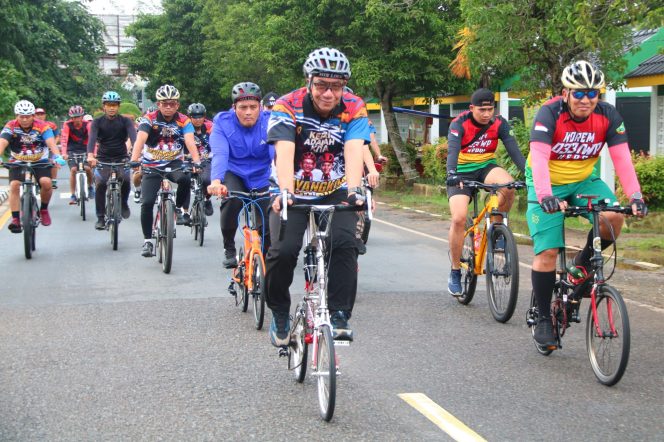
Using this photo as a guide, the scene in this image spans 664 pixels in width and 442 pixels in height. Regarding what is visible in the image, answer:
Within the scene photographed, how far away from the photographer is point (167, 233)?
35.5 feet

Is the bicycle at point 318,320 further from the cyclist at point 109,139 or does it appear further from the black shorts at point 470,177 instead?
the cyclist at point 109,139

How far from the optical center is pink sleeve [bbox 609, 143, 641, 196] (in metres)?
A: 6.38

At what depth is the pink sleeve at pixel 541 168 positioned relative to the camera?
6266 mm

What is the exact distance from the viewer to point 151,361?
6727 mm

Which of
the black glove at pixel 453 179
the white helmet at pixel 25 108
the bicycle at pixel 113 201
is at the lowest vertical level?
the bicycle at pixel 113 201

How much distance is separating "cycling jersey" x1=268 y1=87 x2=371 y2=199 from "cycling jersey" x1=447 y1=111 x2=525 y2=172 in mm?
2985

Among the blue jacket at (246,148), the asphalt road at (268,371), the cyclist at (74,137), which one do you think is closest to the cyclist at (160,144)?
the asphalt road at (268,371)

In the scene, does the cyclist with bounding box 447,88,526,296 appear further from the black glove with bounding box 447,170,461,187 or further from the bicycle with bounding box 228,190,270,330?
the bicycle with bounding box 228,190,270,330

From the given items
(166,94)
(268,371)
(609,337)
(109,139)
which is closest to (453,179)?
(609,337)

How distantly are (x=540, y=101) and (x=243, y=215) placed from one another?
36.8 feet

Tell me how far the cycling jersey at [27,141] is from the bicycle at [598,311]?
323 inches

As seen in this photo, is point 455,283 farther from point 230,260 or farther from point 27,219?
point 27,219

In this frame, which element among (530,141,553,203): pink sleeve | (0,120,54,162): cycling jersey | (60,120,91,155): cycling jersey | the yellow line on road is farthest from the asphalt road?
(60,120,91,155): cycling jersey

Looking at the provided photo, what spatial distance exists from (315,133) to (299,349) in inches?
51.9
